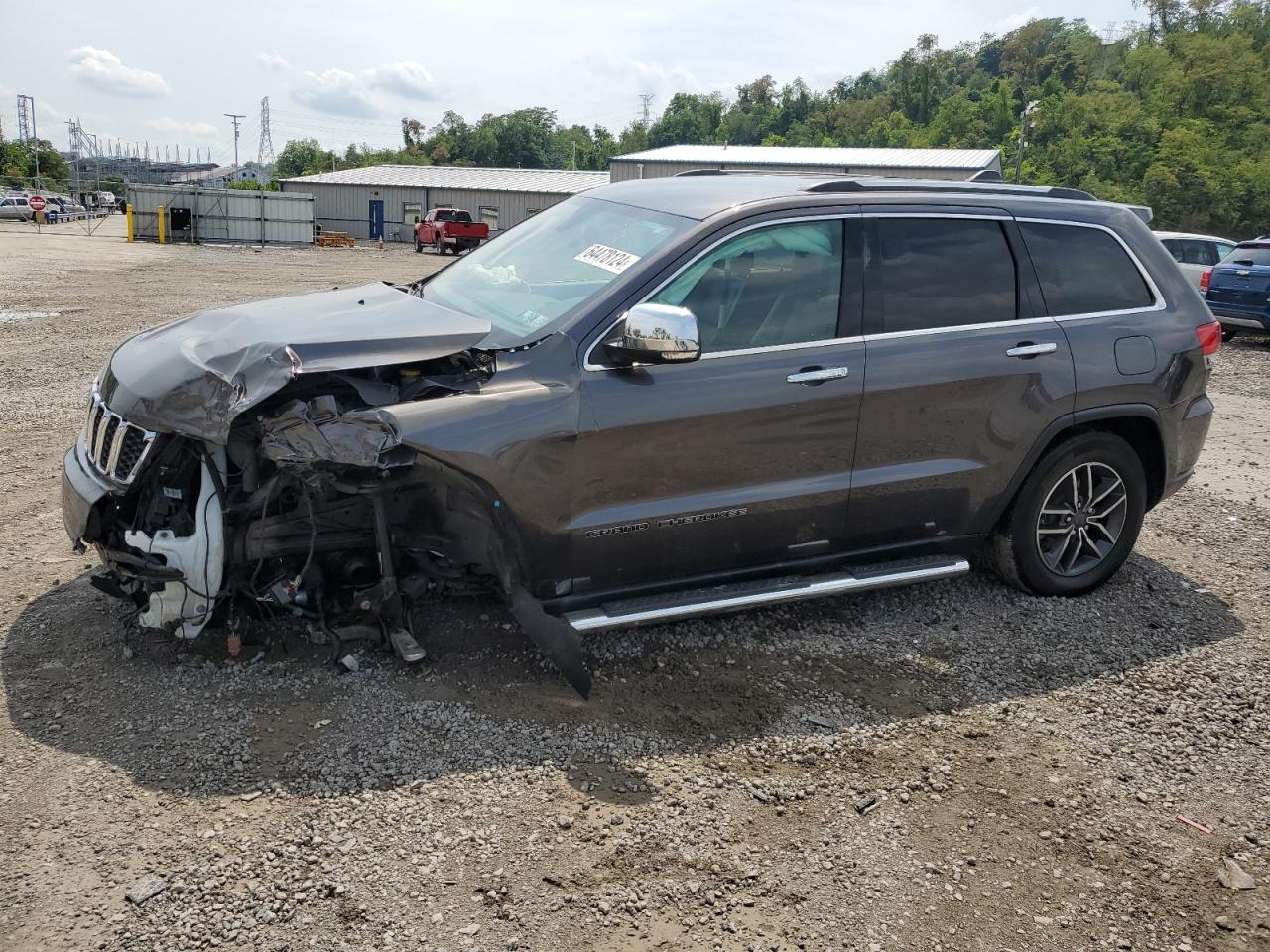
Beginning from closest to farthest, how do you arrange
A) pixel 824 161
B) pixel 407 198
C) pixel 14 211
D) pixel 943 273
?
pixel 943 273, pixel 824 161, pixel 14 211, pixel 407 198

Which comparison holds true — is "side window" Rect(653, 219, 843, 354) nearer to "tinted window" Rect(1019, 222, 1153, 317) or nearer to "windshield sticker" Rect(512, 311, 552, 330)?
"windshield sticker" Rect(512, 311, 552, 330)

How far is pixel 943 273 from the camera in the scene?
15.1ft

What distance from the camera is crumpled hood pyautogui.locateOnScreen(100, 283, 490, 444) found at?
11.8 ft

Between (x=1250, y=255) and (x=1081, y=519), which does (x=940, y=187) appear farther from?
(x=1250, y=255)

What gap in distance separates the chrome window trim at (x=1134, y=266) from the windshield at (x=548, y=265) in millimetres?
1872

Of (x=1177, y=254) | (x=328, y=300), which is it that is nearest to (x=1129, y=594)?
(x=328, y=300)

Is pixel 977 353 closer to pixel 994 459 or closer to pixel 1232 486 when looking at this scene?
pixel 994 459

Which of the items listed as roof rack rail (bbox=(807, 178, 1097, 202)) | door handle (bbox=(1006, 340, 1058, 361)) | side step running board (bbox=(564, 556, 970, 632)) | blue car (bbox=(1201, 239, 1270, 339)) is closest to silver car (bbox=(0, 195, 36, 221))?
blue car (bbox=(1201, 239, 1270, 339))

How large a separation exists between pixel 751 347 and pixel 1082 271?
6.37 ft

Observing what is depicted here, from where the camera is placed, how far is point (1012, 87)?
313ft

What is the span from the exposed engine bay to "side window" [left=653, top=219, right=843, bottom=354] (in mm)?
894

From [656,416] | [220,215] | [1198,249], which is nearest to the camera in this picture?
[656,416]

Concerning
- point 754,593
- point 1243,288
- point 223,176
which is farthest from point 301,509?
point 223,176

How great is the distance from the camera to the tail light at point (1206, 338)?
511 centimetres
